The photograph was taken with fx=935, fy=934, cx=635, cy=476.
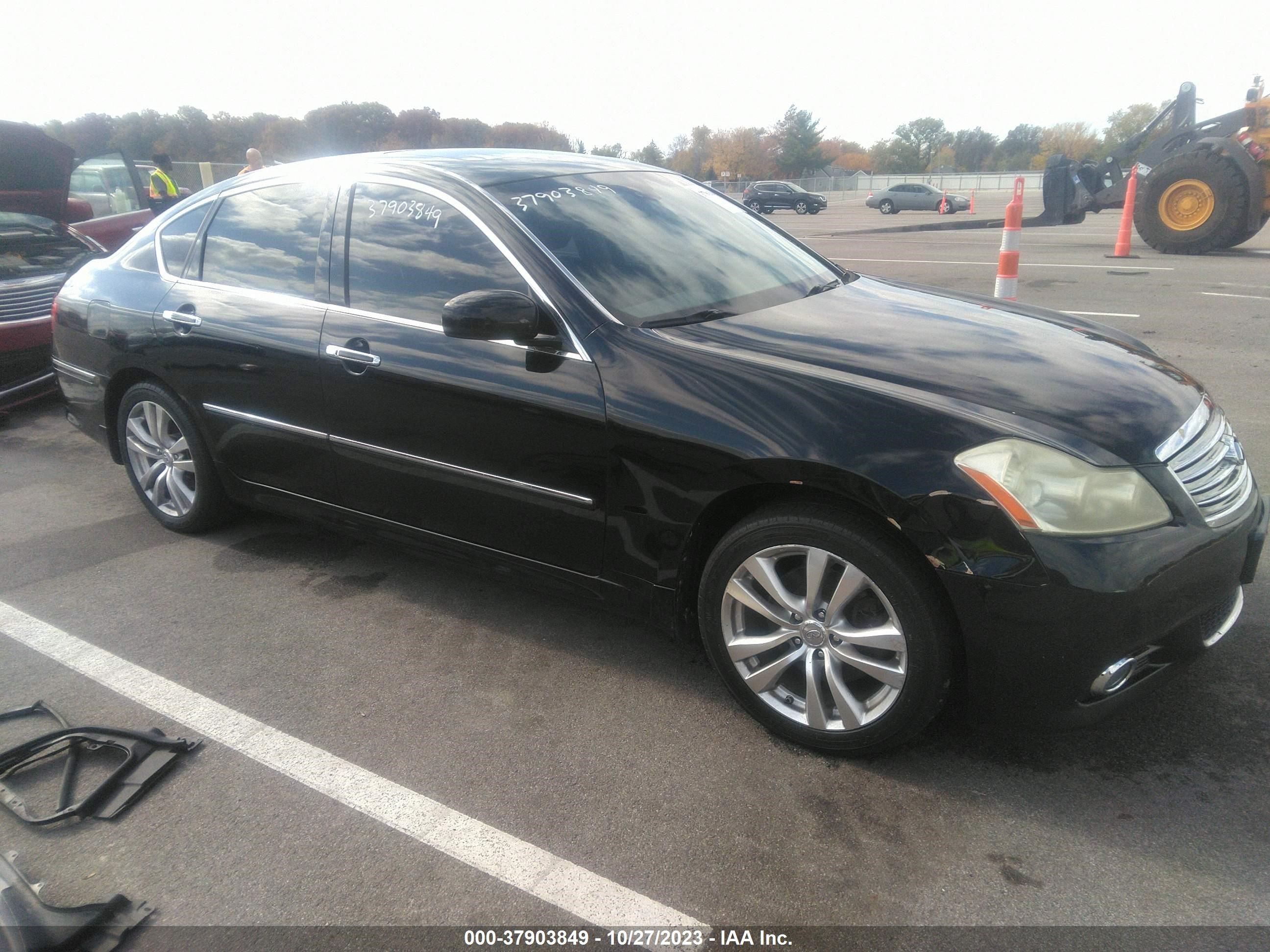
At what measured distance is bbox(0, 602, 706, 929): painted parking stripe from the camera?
7.13 feet

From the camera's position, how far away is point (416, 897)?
221 centimetres

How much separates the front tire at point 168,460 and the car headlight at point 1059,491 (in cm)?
334

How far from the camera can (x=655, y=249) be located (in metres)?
3.33

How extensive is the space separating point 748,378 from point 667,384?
0.80 ft

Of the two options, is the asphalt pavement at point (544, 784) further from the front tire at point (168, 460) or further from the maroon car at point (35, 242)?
the maroon car at point (35, 242)

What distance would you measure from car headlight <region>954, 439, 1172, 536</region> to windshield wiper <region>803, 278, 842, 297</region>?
1297 mm

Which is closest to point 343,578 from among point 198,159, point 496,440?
point 496,440

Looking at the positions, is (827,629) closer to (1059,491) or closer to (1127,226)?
(1059,491)

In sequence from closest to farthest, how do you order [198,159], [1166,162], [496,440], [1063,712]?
[1063,712]
[496,440]
[1166,162]
[198,159]

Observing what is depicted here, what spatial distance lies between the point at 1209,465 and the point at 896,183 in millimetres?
61589

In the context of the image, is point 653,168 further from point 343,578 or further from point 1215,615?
point 1215,615

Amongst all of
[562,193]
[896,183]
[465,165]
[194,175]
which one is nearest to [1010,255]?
[562,193]

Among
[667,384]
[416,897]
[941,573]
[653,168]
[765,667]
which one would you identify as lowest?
[416,897]

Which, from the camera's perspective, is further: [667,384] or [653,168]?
[653,168]
